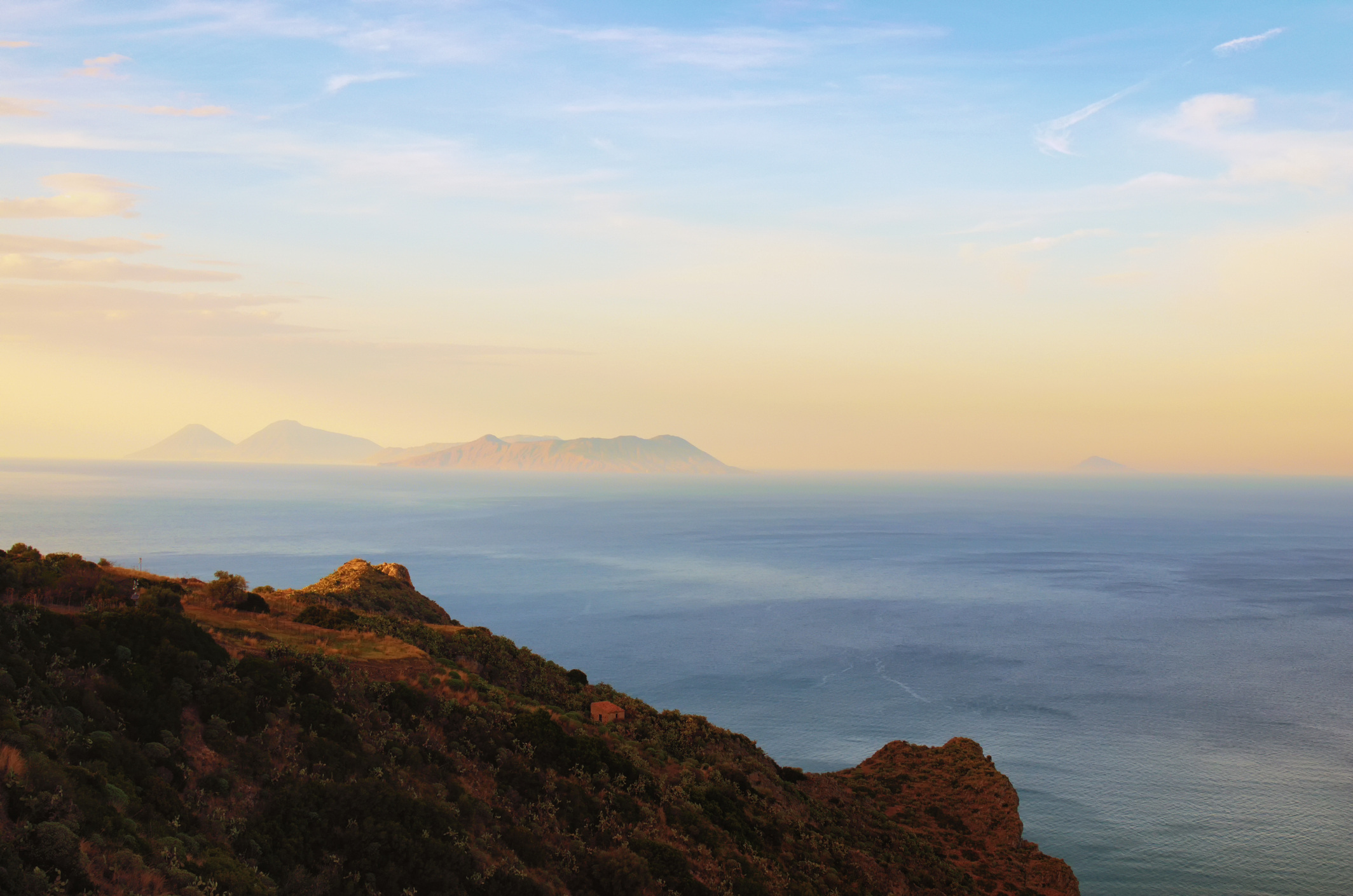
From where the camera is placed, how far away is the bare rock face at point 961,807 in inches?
1483

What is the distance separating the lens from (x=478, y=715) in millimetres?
25281

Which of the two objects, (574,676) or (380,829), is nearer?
(380,829)

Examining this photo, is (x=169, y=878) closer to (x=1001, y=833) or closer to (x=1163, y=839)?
(x=1001, y=833)

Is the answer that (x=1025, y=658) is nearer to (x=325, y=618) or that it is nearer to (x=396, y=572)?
(x=396, y=572)

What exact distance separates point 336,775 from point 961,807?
3779 centimetres

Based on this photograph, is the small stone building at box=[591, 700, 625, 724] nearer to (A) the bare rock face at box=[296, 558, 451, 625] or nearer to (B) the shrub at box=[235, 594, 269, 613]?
(A) the bare rock face at box=[296, 558, 451, 625]

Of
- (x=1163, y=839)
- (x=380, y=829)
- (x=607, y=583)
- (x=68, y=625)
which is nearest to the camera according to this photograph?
(x=380, y=829)

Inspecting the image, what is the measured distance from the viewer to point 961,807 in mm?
44781

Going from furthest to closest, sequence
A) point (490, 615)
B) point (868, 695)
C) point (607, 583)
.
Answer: point (607, 583), point (490, 615), point (868, 695)

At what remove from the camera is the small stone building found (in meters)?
34.0

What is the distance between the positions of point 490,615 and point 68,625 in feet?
323

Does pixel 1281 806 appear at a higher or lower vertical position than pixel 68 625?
lower

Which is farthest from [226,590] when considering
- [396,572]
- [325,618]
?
[396,572]

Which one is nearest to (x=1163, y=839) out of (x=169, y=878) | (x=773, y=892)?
(x=773, y=892)
